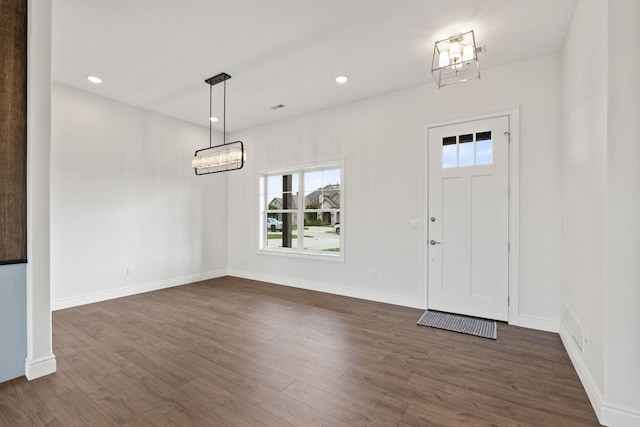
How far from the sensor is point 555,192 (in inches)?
128

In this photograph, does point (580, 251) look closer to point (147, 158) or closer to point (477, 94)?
point (477, 94)

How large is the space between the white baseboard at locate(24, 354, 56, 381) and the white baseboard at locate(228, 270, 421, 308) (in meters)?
3.38

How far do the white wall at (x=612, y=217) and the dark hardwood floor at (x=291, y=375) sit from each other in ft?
0.91

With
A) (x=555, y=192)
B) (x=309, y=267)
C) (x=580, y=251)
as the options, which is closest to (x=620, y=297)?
(x=580, y=251)

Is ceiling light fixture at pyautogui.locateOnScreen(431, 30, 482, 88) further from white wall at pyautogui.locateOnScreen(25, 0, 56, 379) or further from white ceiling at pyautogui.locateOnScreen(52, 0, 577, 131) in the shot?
white wall at pyautogui.locateOnScreen(25, 0, 56, 379)

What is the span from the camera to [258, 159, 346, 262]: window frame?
15.8ft

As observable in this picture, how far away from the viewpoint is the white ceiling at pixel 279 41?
2580 millimetres

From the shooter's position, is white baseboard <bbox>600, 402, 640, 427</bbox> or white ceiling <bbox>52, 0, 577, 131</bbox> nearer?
white baseboard <bbox>600, 402, 640, 427</bbox>

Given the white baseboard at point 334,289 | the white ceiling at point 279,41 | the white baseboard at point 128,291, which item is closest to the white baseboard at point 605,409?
the white baseboard at point 334,289

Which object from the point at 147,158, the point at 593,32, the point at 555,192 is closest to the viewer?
the point at 593,32

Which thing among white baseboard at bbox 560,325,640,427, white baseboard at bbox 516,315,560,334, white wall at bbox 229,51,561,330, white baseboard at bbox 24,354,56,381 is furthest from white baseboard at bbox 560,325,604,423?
white baseboard at bbox 24,354,56,381

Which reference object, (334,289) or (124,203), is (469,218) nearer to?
(334,289)

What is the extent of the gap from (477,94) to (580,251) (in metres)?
2.20

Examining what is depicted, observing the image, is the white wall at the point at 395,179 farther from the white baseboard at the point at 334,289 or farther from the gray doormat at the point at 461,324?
the gray doormat at the point at 461,324
